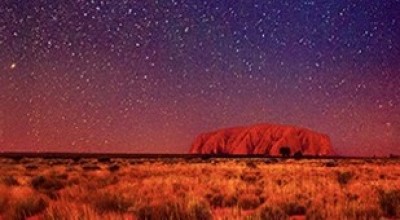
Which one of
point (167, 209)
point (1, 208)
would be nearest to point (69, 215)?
point (167, 209)

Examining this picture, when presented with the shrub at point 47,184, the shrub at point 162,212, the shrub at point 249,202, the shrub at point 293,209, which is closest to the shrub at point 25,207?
the shrub at point 162,212

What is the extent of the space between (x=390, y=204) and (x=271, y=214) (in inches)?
146

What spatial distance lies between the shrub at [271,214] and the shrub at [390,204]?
2811 mm

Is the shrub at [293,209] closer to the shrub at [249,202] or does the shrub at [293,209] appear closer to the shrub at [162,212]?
the shrub at [249,202]

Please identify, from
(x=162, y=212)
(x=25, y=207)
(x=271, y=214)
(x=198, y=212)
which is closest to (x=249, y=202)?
(x=271, y=214)

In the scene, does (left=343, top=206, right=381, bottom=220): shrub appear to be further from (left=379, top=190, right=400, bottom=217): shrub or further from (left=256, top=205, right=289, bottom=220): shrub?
(left=256, top=205, right=289, bottom=220): shrub

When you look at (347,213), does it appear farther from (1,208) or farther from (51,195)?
(51,195)

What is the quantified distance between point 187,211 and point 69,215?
2.32 meters

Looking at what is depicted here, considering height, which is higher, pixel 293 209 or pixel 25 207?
pixel 25 207

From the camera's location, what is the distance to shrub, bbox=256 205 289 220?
960cm

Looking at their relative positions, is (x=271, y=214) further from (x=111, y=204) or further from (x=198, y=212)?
(x=111, y=204)

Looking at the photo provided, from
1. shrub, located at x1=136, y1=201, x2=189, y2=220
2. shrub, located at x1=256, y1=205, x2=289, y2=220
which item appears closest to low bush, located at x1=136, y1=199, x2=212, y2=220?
shrub, located at x1=136, y1=201, x2=189, y2=220

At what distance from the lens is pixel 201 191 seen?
1602 centimetres

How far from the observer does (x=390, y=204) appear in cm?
1207
